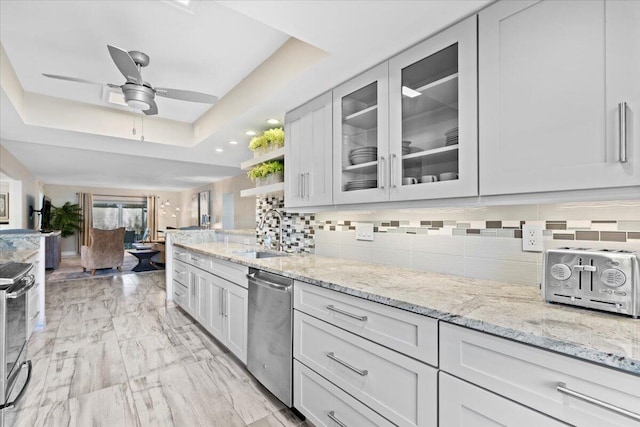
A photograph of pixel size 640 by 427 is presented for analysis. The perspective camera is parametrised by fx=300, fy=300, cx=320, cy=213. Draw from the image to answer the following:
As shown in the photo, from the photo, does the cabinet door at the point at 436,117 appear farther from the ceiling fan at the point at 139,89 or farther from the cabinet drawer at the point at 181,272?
the cabinet drawer at the point at 181,272

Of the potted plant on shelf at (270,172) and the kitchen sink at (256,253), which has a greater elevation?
the potted plant on shelf at (270,172)

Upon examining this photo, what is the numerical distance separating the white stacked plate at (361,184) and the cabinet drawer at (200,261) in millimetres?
1652

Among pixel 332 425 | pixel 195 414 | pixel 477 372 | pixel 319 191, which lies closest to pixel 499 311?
pixel 477 372

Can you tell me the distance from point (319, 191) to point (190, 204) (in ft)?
30.6

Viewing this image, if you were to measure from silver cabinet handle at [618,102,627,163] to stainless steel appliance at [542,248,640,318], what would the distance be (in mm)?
312

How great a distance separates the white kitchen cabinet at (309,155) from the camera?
84.0 inches

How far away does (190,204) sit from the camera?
34.1ft

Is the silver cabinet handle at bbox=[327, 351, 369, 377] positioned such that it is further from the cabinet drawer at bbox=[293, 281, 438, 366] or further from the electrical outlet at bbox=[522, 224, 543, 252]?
the electrical outlet at bbox=[522, 224, 543, 252]

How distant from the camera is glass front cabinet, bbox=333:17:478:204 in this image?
138cm

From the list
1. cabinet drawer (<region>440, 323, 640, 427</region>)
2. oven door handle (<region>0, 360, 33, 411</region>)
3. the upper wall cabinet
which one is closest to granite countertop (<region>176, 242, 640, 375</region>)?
cabinet drawer (<region>440, 323, 640, 427</region>)

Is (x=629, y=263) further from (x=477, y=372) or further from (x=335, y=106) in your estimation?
(x=335, y=106)

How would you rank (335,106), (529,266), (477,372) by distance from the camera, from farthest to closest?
(335,106)
(529,266)
(477,372)

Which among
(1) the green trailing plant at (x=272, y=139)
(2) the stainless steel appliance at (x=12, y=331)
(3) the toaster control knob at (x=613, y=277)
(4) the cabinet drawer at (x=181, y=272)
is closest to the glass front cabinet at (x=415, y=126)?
(3) the toaster control knob at (x=613, y=277)

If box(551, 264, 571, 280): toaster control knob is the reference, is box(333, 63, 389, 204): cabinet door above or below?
above
